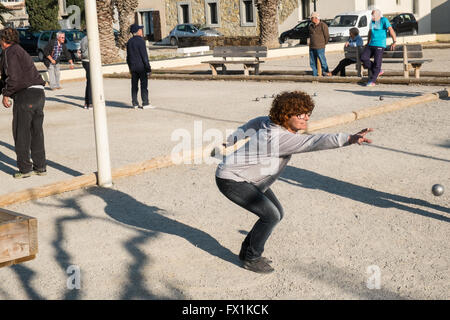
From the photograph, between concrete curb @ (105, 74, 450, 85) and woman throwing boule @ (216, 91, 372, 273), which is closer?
woman throwing boule @ (216, 91, 372, 273)

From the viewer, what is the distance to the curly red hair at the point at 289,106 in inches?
179

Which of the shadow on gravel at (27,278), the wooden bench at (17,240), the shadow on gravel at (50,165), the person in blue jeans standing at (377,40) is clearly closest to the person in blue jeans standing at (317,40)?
the person in blue jeans standing at (377,40)

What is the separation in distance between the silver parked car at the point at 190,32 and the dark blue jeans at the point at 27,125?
34.4 metres

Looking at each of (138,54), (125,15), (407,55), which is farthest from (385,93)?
(125,15)

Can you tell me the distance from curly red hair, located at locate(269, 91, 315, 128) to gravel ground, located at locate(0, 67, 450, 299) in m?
1.18

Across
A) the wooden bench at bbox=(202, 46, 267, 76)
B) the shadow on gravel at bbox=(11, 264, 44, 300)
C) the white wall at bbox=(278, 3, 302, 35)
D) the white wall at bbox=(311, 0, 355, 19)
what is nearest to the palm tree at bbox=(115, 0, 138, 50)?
the wooden bench at bbox=(202, 46, 267, 76)

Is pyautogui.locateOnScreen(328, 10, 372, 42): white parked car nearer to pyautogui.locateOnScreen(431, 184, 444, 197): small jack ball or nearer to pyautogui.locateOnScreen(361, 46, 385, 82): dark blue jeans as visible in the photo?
pyautogui.locateOnScreen(361, 46, 385, 82): dark blue jeans

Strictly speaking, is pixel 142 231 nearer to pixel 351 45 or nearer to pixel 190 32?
pixel 351 45

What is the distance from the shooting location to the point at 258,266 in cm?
495

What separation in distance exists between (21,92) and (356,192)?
4087 mm

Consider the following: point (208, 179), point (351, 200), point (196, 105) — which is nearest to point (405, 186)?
point (351, 200)

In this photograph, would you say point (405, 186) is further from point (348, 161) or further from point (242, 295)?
point (242, 295)

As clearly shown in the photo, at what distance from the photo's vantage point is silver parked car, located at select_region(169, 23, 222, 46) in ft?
139

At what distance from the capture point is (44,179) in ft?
26.7
